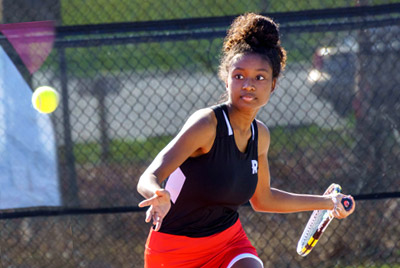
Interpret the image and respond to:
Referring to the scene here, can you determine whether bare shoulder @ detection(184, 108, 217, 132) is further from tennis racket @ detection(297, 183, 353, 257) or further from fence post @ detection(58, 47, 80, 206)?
fence post @ detection(58, 47, 80, 206)

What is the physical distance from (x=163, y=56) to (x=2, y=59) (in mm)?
1156

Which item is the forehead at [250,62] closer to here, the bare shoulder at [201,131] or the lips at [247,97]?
the lips at [247,97]

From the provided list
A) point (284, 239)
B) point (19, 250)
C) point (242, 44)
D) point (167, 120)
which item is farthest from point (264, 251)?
point (242, 44)

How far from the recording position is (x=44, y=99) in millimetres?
4441

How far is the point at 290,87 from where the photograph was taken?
4.61m

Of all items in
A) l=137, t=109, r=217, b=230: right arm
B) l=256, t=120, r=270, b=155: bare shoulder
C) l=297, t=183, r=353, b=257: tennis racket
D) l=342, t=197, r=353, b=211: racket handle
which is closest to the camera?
l=137, t=109, r=217, b=230: right arm

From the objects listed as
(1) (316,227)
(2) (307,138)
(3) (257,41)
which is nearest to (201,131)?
(3) (257,41)

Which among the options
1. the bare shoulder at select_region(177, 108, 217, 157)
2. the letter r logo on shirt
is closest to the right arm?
the bare shoulder at select_region(177, 108, 217, 157)

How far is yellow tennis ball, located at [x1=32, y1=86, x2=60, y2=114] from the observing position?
4.44 meters

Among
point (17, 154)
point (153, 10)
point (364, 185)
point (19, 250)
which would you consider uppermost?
point (153, 10)

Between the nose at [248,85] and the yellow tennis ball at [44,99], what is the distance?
2.26 meters

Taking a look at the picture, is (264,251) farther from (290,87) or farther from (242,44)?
(242,44)

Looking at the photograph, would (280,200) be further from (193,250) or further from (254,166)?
(193,250)

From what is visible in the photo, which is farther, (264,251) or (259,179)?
(264,251)
